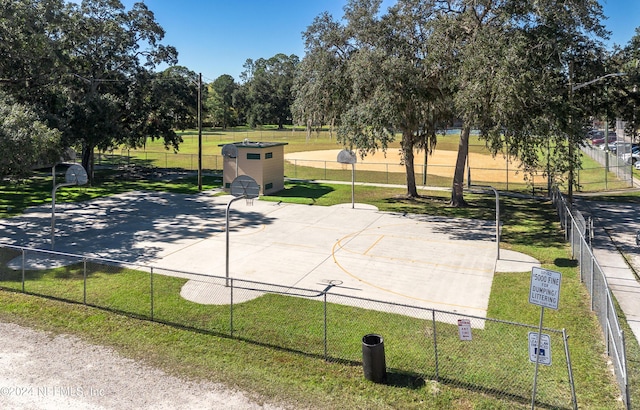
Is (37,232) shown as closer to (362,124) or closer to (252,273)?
(252,273)

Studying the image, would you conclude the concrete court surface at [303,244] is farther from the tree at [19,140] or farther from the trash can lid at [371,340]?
the trash can lid at [371,340]

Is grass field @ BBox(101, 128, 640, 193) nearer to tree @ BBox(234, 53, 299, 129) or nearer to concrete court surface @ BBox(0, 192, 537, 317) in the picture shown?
concrete court surface @ BBox(0, 192, 537, 317)

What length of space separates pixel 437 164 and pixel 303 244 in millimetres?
34325

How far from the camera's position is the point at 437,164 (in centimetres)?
5072

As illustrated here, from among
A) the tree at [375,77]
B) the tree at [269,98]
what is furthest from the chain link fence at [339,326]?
the tree at [269,98]

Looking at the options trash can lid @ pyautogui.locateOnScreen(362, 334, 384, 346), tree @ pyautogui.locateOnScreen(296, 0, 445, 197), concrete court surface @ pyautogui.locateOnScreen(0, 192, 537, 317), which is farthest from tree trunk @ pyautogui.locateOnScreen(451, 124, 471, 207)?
trash can lid @ pyautogui.locateOnScreen(362, 334, 384, 346)

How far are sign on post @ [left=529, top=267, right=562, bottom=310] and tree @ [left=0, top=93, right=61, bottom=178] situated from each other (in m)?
17.6

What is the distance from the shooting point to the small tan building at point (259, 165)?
31531mm

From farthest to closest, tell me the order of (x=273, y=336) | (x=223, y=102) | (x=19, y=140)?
(x=223, y=102) < (x=19, y=140) < (x=273, y=336)

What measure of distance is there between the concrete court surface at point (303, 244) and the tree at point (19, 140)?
124 inches

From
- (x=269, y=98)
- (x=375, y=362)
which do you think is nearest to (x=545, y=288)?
(x=375, y=362)

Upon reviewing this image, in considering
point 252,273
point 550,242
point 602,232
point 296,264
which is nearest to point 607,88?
point 602,232

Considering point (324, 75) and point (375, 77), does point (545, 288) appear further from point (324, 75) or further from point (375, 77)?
point (324, 75)

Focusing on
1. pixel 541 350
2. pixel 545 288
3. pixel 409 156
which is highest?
pixel 409 156
